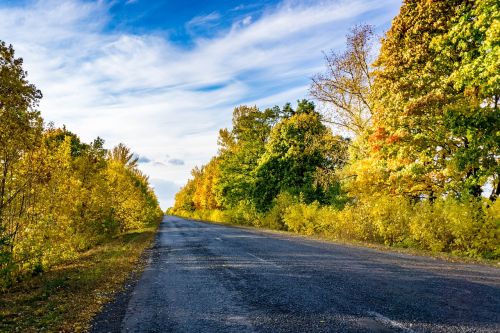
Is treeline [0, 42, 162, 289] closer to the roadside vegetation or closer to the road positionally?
the roadside vegetation

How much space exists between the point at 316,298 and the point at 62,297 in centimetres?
554

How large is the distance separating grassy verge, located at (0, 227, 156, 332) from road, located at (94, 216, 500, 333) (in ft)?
1.95

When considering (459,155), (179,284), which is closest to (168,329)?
(179,284)

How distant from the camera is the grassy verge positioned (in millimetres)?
6383

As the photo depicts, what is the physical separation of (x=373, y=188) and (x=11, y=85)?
17385 mm

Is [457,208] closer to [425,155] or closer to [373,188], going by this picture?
[425,155]

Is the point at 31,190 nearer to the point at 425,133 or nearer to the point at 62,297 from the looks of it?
the point at 62,297

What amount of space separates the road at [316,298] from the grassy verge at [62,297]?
0.59 meters

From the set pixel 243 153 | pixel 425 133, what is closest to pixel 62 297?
pixel 425 133

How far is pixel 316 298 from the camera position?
6.94 m

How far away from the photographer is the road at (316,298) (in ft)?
17.9

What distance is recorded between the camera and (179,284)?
903cm

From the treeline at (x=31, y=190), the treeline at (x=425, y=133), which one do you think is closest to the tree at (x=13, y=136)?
the treeline at (x=31, y=190)

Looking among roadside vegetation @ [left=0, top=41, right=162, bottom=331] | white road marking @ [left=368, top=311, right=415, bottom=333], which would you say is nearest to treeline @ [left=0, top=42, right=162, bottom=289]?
roadside vegetation @ [left=0, top=41, right=162, bottom=331]
